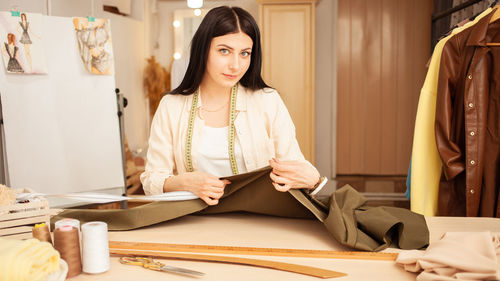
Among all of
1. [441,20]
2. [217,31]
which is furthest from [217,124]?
[441,20]

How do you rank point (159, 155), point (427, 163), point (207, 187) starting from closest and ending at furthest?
point (207, 187)
point (159, 155)
point (427, 163)

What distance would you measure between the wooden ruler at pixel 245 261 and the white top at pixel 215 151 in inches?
30.9

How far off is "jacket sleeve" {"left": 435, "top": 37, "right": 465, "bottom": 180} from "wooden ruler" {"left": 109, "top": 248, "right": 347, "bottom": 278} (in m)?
1.41

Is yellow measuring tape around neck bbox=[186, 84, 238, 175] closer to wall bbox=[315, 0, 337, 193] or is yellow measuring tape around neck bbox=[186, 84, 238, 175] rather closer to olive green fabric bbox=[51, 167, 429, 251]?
olive green fabric bbox=[51, 167, 429, 251]

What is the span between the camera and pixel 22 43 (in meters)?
2.46

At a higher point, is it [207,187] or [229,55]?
[229,55]

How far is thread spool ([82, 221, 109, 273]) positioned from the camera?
0.86 metres

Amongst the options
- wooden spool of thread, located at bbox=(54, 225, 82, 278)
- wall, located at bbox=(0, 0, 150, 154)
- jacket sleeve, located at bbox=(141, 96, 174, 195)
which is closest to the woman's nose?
jacket sleeve, located at bbox=(141, 96, 174, 195)

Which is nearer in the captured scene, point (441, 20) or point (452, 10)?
point (452, 10)

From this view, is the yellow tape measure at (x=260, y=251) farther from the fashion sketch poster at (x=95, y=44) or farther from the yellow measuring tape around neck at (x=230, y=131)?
the fashion sketch poster at (x=95, y=44)

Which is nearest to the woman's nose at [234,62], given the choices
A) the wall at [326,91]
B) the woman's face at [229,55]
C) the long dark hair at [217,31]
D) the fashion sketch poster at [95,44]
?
the woman's face at [229,55]

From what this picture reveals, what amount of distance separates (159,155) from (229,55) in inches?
21.2

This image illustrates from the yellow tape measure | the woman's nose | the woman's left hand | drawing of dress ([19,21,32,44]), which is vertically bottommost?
the yellow tape measure

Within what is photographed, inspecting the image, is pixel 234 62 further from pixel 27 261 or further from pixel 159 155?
pixel 27 261
